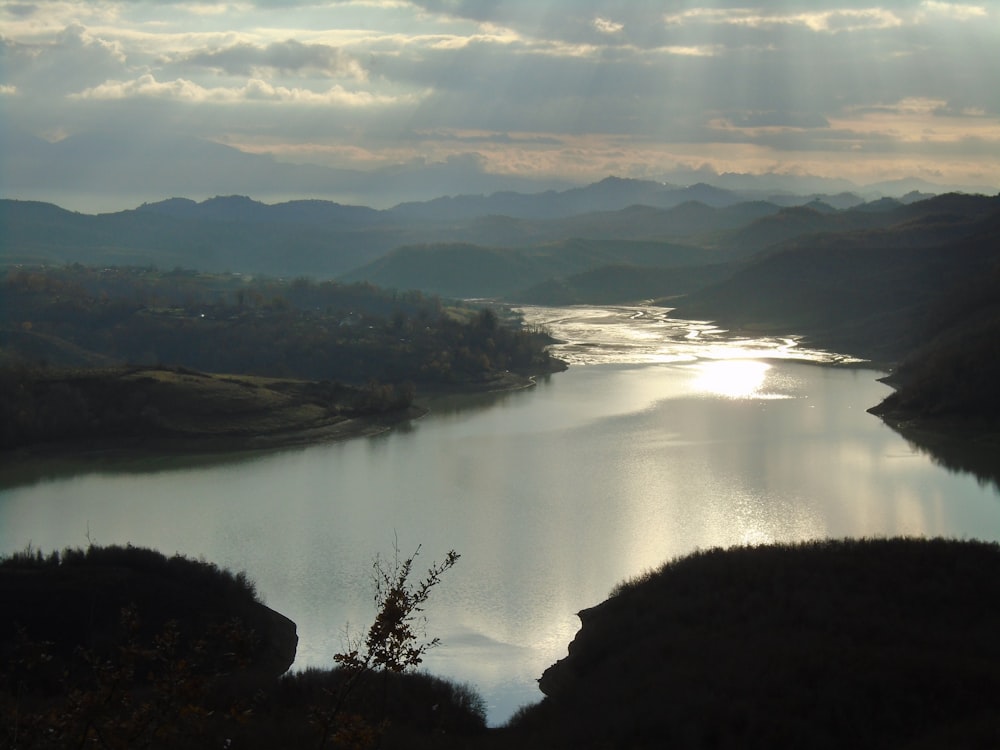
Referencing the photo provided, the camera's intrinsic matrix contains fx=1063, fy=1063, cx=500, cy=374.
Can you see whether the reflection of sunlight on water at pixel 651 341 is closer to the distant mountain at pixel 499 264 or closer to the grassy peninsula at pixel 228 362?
the grassy peninsula at pixel 228 362

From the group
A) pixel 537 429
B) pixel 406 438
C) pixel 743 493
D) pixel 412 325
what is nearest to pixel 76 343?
pixel 412 325

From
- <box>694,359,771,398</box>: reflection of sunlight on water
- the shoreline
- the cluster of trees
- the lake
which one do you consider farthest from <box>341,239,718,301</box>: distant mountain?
the lake

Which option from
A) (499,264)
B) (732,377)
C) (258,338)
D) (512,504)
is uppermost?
(499,264)

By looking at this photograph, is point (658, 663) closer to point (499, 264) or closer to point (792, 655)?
point (792, 655)

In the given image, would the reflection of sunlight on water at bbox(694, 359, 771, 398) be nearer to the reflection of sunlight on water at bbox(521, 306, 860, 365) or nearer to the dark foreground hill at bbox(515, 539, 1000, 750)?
the reflection of sunlight on water at bbox(521, 306, 860, 365)

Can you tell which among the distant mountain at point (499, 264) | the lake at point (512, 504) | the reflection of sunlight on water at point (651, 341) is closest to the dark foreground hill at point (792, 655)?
the lake at point (512, 504)

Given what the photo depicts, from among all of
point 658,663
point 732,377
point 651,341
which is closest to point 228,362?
point 732,377

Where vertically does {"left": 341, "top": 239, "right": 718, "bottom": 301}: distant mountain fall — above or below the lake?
above
